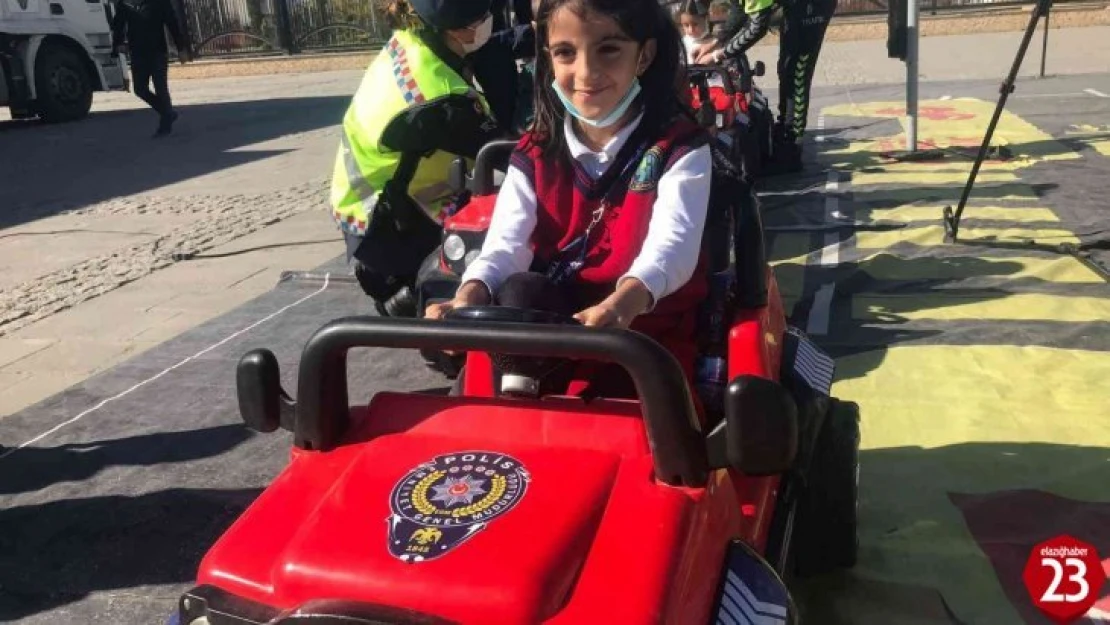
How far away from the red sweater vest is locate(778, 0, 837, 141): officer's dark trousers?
5.24 meters

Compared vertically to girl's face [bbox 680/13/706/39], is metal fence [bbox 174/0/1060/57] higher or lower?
higher

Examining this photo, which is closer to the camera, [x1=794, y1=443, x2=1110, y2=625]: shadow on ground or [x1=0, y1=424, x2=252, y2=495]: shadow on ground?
[x1=794, y1=443, x2=1110, y2=625]: shadow on ground

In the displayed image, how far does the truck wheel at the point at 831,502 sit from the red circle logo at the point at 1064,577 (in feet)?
1.40

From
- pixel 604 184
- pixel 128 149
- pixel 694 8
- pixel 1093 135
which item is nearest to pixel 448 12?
pixel 604 184

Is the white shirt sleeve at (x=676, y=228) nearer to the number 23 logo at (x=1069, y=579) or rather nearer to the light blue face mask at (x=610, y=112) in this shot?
the light blue face mask at (x=610, y=112)

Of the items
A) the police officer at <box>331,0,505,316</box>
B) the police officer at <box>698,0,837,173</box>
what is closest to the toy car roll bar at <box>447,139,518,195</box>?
the police officer at <box>331,0,505,316</box>

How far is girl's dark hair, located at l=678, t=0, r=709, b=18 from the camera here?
6.54 m

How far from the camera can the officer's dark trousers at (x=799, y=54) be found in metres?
7.34

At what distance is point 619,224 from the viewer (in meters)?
2.30

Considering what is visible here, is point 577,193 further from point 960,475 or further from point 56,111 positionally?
point 56,111

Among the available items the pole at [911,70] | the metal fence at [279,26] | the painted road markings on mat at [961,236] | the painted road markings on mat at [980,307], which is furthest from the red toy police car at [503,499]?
the metal fence at [279,26]

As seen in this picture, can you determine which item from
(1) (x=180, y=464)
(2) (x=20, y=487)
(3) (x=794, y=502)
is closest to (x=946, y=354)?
(3) (x=794, y=502)

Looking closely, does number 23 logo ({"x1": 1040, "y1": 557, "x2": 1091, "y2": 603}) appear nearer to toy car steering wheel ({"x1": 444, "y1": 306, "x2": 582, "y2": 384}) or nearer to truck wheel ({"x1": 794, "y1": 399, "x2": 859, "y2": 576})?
truck wheel ({"x1": 794, "y1": 399, "x2": 859, "y2": 576})

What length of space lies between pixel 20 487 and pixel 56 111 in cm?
1264
